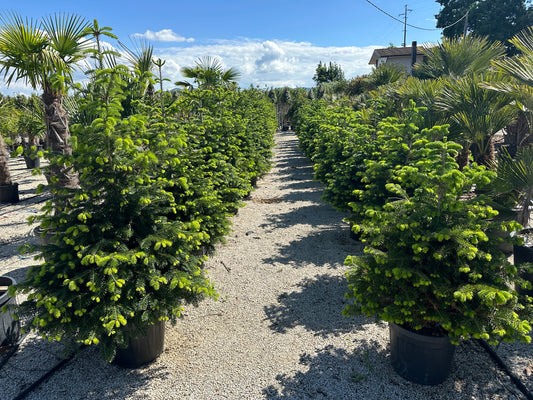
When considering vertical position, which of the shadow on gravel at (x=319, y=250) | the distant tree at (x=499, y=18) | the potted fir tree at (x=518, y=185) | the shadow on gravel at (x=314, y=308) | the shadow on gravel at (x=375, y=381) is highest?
the distant tree at (x=499, y=18)

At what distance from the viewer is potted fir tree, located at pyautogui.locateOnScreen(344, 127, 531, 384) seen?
2543mm

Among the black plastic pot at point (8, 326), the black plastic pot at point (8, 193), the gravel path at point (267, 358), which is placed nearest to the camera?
the gravel path at point (267, 358)

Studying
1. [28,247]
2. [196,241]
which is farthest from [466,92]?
[28,247]

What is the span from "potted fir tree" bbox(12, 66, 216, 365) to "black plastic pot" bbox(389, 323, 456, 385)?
188 centimetres

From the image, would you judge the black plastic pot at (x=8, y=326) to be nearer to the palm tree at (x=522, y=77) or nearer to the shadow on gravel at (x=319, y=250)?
the shadow on gravel at (x=319, y=250)

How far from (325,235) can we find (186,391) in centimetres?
462

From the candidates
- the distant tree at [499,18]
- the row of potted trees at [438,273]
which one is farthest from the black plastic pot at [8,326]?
the distant tree at [499,18]

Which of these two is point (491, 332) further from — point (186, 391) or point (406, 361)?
point (186, 391)

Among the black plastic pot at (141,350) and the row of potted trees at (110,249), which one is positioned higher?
the row of potted trees at (110,249)

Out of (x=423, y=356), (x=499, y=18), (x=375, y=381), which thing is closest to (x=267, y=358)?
(x=375, y=381)

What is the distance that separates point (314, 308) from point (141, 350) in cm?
220

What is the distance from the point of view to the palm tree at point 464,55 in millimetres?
7109

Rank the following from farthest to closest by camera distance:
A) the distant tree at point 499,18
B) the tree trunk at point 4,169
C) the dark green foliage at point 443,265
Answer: the distant tree at point 499,18 < the tree trunk at point 4,169 < the dark green foliage at point 443,265

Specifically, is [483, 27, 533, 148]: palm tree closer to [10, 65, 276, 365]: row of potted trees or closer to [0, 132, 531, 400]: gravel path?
[0, 132, 531, 400]: gravel path
